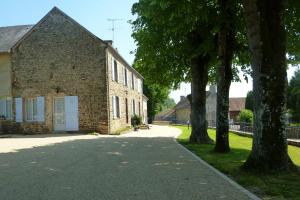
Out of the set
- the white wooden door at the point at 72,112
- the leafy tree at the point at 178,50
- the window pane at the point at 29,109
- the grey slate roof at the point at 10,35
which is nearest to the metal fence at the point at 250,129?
the leafy tree at the point at 178,50

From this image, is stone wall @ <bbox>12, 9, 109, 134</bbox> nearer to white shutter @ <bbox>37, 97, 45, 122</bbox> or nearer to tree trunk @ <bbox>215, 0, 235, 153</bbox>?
white shutter @ <bbox>37, 97, 45, 122</bbox>

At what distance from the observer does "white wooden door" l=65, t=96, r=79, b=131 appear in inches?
1066

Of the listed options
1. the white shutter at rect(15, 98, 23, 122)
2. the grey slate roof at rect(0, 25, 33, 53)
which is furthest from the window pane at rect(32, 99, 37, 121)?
the grey slate roof at rect(0, 25, 33, 53)

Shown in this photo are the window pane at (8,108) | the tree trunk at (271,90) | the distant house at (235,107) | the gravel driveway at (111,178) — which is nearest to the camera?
the gravel driveway at (111,178)

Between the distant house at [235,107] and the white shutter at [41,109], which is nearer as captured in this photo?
the white shutter at [41,109]

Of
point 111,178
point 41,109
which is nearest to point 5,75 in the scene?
point 41,109

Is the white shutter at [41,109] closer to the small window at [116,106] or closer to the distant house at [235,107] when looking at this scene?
the small window at [116,106]

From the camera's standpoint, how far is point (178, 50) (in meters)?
19.5

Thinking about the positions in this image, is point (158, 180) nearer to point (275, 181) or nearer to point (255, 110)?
point (275, 181)

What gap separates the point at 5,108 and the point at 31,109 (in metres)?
2.15

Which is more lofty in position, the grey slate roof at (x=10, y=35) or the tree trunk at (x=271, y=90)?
the grey slate roof at (x=10, y=35)

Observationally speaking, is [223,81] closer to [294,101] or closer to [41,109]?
[41,109]

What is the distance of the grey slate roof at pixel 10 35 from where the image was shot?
29400mm

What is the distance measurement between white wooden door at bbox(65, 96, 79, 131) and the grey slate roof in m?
5.58
